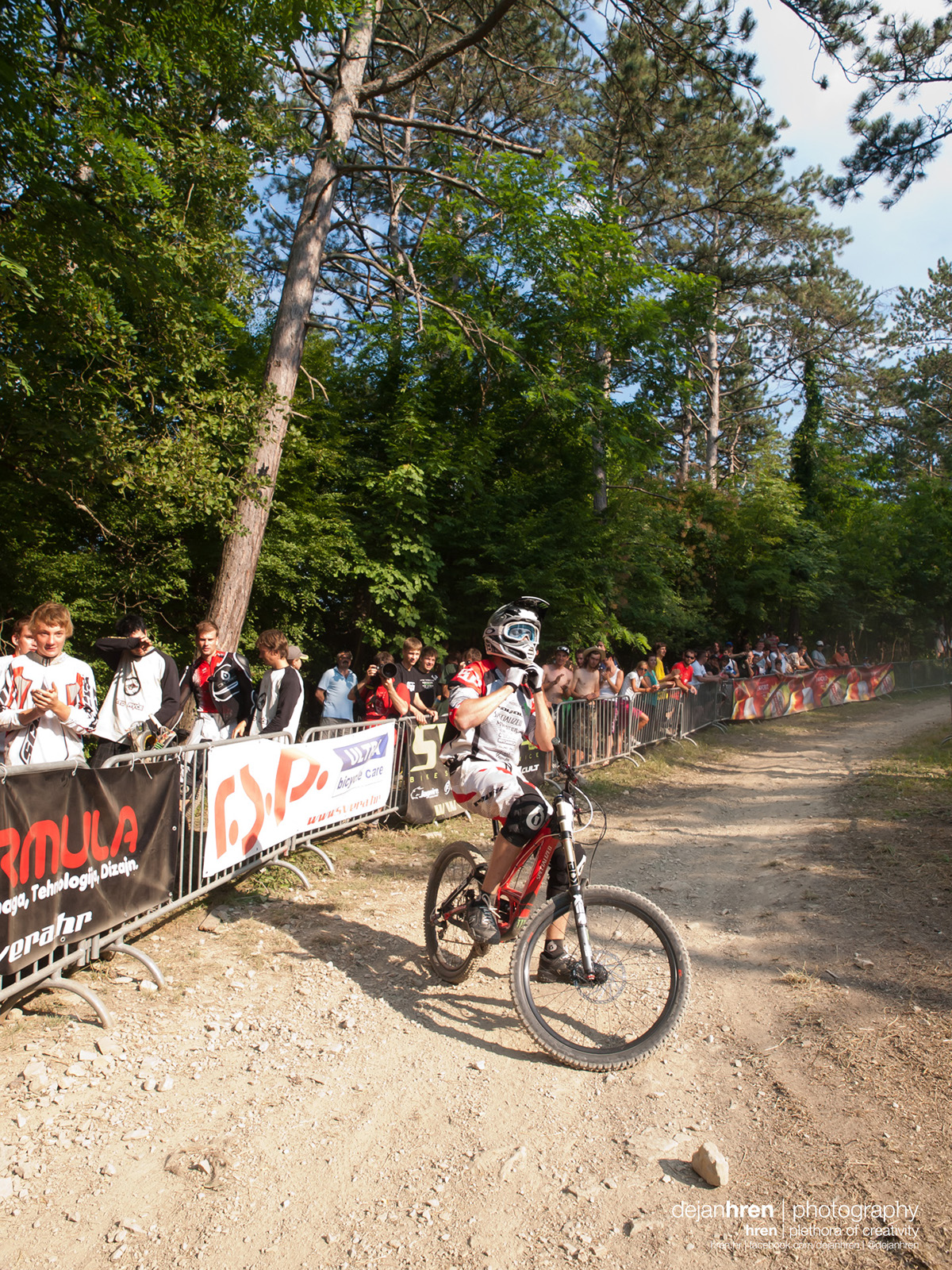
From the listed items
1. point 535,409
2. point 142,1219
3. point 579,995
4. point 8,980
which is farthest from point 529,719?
point 535,409

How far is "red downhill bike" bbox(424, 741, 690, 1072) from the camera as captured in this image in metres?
3.50

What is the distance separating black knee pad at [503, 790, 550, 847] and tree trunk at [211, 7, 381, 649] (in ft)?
22.8

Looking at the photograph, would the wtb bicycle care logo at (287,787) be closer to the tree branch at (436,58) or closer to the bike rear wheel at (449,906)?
the bike rear wheel at (449,906)

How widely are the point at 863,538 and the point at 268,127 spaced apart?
96.3 ft

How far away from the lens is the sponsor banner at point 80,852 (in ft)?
12.0

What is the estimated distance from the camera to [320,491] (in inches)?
515

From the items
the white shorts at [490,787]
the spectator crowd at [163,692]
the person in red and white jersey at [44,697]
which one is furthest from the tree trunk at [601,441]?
the white shorts at [490,787]

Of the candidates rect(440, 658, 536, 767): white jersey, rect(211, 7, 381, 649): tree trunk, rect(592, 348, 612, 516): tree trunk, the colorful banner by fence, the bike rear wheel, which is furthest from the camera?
the colorful banner by fence

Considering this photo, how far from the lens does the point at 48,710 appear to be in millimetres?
5406

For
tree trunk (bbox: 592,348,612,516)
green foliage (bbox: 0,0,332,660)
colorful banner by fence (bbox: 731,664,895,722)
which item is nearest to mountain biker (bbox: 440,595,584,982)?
green foliage (bbox: 0,0,332,660)

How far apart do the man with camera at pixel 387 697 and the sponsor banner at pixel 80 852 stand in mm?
3917

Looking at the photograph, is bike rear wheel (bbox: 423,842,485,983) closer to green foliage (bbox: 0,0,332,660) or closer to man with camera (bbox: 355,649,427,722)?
man with camera (bbox: 355,649,427,722)

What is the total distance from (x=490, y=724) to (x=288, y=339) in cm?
859

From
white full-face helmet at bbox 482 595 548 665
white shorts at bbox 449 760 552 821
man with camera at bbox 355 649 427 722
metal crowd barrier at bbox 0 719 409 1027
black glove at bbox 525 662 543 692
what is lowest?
metal crowd barrier at bbox 0 719 409 1027
